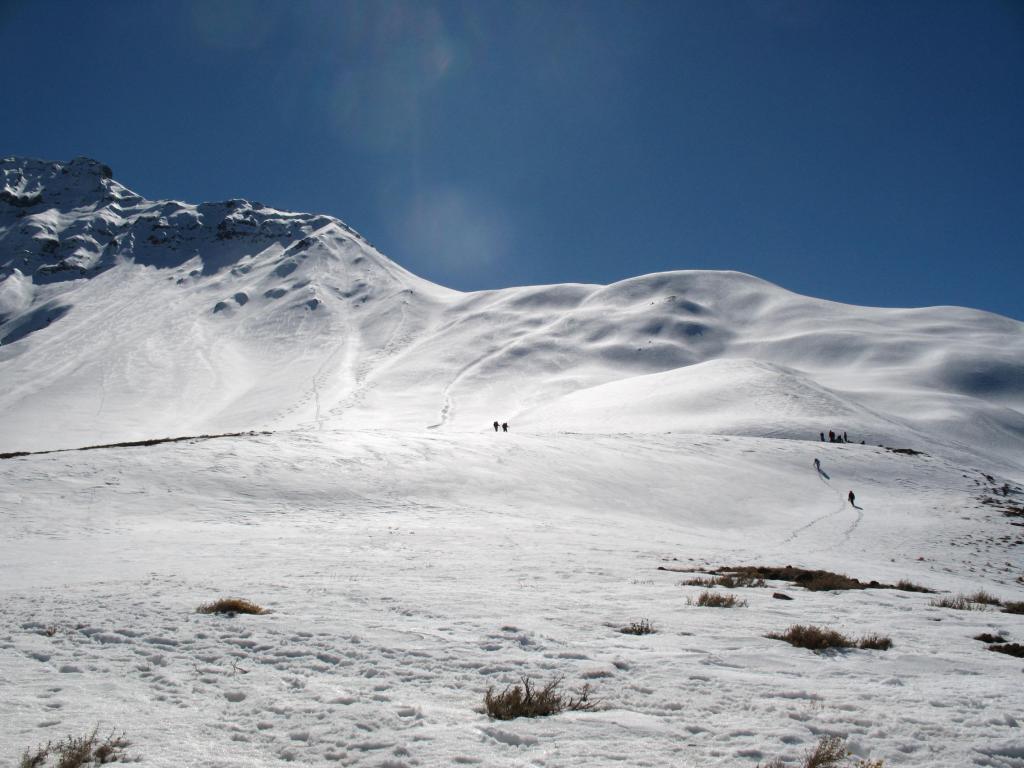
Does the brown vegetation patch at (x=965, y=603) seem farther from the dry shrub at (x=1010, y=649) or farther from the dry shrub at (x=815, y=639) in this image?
the dry shrub at (x=815, y=639)

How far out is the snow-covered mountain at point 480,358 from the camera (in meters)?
68.6

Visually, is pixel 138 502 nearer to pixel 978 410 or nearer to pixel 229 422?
pixel 229 422

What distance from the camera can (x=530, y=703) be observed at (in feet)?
16.9

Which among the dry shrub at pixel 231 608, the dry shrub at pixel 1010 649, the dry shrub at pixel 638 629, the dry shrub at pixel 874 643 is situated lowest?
the dry shrub at pixel 231 608

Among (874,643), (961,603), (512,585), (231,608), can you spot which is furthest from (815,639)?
(231,608)

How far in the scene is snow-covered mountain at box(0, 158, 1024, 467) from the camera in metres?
68.6

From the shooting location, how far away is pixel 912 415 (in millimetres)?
76688

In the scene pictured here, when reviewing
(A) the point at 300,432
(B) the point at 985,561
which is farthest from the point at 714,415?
(A) the point at 300,432

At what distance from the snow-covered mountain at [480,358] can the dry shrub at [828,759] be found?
49.5m

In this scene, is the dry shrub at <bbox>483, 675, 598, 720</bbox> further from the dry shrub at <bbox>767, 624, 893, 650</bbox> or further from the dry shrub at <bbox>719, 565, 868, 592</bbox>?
the dry shrub at <bbox>719, 565, 868, 592</bbox>

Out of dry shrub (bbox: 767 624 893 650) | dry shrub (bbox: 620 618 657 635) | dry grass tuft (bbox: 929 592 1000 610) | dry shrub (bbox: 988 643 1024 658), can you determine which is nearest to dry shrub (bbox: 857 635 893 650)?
dry shrub (bbox: 767 624 893 650)

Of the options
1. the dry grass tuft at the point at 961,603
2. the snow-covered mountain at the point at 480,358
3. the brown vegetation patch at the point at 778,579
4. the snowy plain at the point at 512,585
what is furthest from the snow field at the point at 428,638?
the snow-covered mountain at the point at 480,358

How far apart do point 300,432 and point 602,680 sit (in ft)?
99.4

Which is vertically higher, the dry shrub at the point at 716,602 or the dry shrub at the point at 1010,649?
the dry shrub at the point at 1010,649
